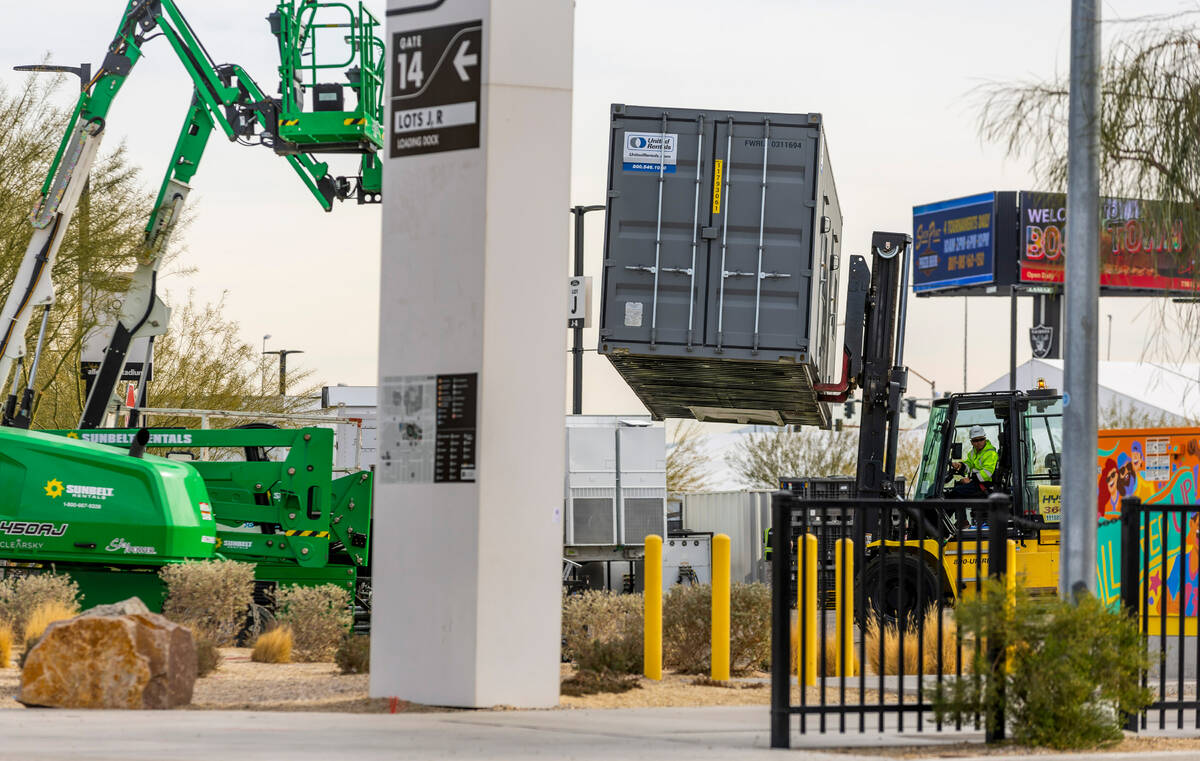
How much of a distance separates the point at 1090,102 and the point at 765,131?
20.2 ft

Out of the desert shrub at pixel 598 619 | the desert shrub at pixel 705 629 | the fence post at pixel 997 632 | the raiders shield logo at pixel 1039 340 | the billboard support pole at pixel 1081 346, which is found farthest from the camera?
the raiders shield logo at pixel 1039 340

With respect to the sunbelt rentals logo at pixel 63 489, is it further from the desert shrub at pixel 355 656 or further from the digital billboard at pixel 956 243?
the digital billboard at pixel 956 243

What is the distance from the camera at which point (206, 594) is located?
1603 cm

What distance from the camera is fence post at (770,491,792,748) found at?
9328 mm

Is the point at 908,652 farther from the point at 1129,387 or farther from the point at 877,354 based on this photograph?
the point at 1129,387

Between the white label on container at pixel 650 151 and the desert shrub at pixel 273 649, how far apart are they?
5961 mm

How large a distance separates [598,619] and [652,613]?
1731 millimetres

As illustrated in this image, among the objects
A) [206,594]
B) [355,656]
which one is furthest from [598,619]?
[206,594]

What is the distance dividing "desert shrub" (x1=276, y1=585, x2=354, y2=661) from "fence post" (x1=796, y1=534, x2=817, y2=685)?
483 cm

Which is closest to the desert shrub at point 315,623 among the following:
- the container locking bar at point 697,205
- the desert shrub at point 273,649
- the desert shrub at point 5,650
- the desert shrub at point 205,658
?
the desert shrub at point 273,649

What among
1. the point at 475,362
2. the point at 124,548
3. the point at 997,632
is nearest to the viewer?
the point at 997,632

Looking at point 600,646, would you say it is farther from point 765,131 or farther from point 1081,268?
point 765,131

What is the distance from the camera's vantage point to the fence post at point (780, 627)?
9.33m

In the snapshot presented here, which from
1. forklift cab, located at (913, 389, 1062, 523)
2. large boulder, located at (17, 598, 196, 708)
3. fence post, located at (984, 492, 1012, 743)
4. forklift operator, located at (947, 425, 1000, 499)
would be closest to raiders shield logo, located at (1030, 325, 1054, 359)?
forklift cab, located at (913, 389, 1062, 523)
